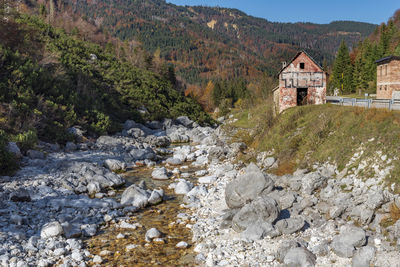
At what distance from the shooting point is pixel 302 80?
2686 cm

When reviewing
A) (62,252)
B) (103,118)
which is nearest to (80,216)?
(62,252)

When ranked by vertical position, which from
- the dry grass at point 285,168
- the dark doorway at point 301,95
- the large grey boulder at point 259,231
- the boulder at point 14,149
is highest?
the dark doorway at point 301,95

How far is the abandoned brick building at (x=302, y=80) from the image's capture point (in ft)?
87.8

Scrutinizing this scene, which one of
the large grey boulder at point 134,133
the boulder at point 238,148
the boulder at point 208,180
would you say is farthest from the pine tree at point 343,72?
the boulder at point 208,180

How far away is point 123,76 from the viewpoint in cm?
4697

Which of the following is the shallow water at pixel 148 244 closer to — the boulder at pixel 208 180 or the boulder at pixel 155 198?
the boulder at pixel 155 198

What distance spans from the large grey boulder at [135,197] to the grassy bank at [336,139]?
738 centimetres

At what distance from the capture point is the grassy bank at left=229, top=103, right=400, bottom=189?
1252cm

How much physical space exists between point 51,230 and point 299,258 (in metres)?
7.54

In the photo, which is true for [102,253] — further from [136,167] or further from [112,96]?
[112,96]

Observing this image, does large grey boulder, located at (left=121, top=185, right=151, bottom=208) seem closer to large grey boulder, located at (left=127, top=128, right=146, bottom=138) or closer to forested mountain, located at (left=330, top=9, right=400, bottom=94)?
large grey boulder, located at (left=127, top=128, right=146, bottom=138)

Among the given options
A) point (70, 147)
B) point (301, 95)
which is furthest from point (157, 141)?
point (301, 95)

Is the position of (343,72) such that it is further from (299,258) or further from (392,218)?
(299,258)

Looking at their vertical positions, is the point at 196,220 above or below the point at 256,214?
Answer: below
